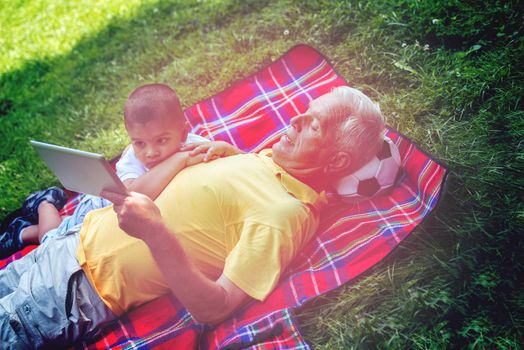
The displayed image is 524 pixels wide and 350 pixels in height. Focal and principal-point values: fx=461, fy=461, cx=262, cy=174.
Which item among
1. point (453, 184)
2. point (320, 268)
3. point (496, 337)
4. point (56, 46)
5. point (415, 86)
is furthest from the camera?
point (56, 46)

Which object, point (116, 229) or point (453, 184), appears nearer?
point (116, 229)

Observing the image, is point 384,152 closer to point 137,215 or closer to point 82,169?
point 137,215

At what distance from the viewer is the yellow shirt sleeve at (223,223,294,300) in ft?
7.29

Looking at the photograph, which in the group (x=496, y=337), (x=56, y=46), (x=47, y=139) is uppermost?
(x=56, y=46)

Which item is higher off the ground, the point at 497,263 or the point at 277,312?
the point at 277,312

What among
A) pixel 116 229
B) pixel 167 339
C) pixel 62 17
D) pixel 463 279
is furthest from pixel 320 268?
pixel 62 17

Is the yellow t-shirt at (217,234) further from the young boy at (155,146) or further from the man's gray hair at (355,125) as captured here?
the man's gray hair at (355,125)

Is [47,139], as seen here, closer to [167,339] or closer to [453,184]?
[167,339]

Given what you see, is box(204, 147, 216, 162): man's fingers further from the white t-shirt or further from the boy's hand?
the white t-shirt

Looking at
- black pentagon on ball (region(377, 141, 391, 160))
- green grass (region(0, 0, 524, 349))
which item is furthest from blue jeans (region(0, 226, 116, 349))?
black pentagon on ball (region(377, 141, 391, 160))

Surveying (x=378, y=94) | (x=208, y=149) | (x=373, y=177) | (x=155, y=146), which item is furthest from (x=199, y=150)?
(x=378, y=94)

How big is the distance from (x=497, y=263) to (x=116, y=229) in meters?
1.99

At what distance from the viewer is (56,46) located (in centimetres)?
573

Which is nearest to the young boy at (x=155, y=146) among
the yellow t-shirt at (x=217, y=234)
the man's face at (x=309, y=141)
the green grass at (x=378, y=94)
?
the yellow t-shirt at (x=217, y=234)
